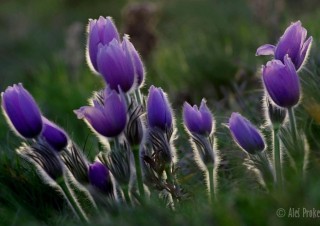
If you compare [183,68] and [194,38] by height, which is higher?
[194,38]

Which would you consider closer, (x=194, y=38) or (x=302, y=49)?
(x=302, y=49)

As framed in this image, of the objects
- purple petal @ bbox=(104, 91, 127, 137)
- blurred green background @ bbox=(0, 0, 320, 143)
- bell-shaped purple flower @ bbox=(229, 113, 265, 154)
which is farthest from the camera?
blurred green background @ bbox=(0, 0, 320, 143)

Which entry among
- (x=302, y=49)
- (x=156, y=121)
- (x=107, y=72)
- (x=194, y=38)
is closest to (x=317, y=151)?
(x=302, y=49)

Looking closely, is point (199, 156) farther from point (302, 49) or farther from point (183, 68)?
point (183, 68)

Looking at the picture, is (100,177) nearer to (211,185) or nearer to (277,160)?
(211,185)

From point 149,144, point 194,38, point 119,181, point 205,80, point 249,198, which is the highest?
point 194,38

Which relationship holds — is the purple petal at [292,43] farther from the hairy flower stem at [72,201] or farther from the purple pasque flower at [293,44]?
the hairy flower stem at [72,201]

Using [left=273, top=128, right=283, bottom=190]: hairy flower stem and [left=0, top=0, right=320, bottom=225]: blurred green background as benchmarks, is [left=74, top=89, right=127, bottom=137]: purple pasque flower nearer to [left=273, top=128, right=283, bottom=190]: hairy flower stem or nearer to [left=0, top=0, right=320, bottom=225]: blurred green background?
[left=0, top=0, right=320, bottom=225]: blurred green background

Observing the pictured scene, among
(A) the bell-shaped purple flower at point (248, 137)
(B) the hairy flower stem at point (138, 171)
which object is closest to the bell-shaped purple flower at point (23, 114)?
(B) the hairy flower stem at point (138, 171)

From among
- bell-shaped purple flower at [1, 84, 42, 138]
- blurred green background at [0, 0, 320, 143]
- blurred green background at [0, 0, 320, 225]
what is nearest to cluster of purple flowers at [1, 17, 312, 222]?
bell-shaped purple flower at [1, 84, 42, 138]
